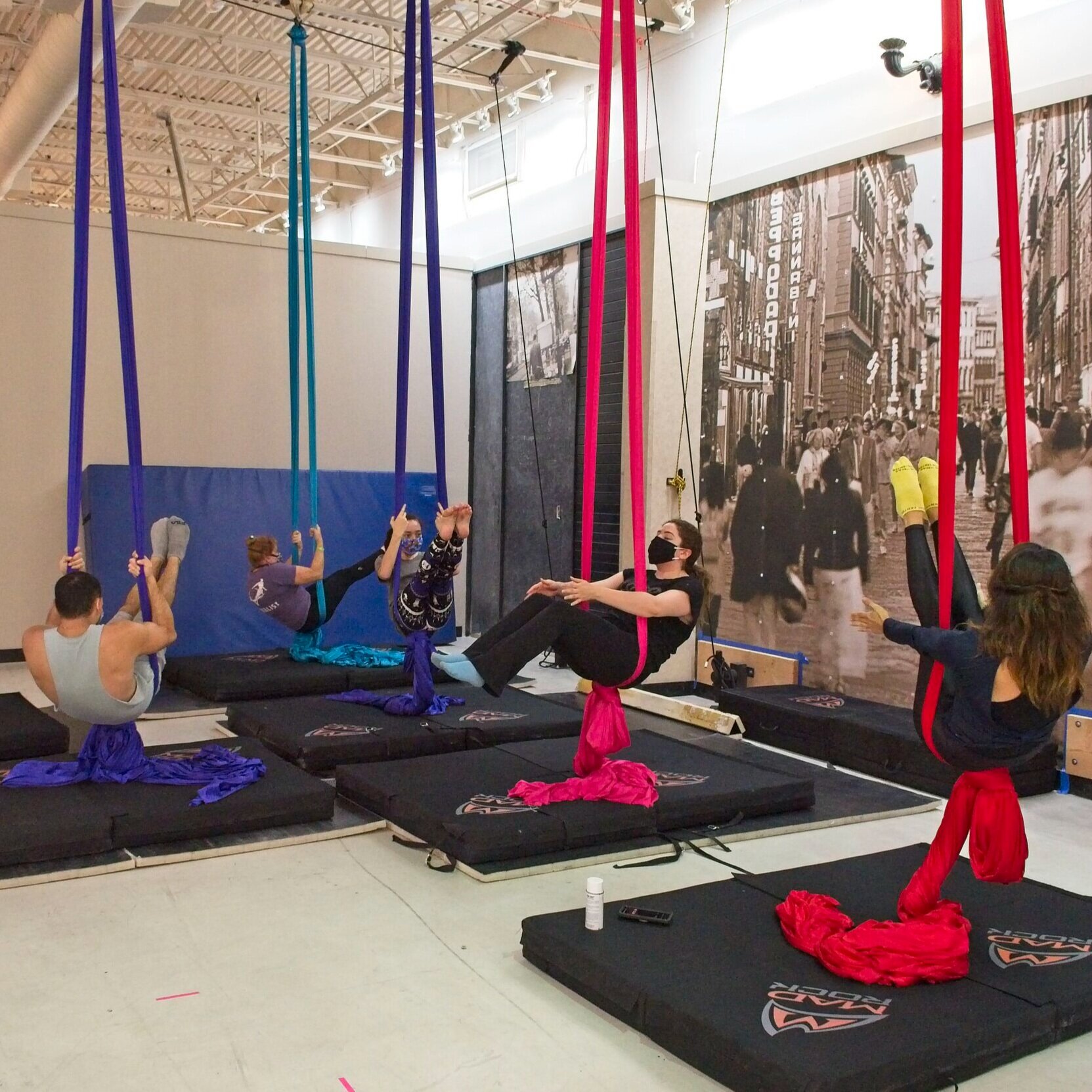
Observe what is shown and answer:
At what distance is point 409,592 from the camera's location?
239 inches

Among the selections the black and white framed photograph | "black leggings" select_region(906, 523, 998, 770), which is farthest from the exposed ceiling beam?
"black leggings" select_region(906, 523, 998, 770)

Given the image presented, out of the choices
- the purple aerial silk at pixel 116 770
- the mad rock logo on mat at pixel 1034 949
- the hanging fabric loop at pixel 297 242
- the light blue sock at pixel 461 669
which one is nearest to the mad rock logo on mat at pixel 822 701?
the light blue sock at pixel 461 669

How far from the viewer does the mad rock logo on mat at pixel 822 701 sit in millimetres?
6688

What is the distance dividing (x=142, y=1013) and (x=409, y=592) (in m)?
3.10

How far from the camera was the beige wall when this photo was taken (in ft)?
29.2

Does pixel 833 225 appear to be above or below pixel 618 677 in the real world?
above

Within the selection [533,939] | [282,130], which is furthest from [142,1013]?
[282,130]

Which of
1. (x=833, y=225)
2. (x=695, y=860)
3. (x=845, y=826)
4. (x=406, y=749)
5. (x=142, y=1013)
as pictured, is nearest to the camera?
(x=142, y=1013)

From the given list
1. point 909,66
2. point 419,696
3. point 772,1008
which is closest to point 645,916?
point 772,1008

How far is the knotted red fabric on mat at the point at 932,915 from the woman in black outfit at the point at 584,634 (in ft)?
4.45

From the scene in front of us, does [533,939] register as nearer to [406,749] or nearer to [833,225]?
[406,749]

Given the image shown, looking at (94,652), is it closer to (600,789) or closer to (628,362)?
(600,789)

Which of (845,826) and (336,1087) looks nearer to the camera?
(336,1087)

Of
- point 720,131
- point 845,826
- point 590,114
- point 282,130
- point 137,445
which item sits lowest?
point 845,826
